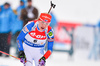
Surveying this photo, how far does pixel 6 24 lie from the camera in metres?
9.09

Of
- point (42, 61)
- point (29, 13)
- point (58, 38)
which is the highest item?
point (29, 13)

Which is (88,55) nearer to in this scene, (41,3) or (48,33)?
(48,33)

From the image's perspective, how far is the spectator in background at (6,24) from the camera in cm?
901

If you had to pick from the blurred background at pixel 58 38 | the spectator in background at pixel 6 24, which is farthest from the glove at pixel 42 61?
the spectator in background at pixel 6 24

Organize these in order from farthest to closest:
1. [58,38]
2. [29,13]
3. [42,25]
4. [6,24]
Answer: [58,38]
[6,24]
[29,13]
[42,25]

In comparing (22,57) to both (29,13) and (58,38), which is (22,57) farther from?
(58,38)

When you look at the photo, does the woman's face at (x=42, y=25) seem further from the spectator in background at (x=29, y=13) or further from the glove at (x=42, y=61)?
the spectator in background at (x=29, y=13)

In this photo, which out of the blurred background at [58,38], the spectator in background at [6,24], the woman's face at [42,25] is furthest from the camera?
the spectator in background at [6,24]

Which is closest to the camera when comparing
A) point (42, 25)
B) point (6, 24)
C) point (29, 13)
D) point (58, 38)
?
point (42, 25)

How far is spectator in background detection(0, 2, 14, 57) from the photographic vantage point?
901cm

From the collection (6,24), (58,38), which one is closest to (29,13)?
(6,24)

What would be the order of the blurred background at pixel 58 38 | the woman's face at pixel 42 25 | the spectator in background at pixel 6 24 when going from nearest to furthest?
the woman's face at pixel 42 25 < the blurred background at pixel 58 38 < the spectator in background at pixel 6 24

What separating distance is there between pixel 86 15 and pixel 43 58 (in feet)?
58.6

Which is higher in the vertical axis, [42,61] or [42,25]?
[42,25]
